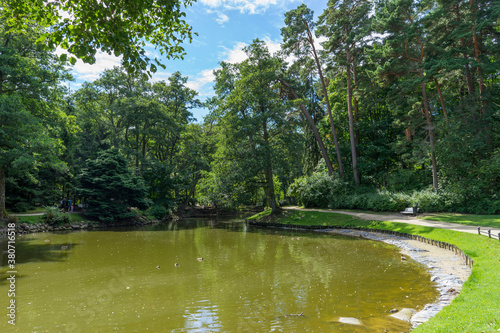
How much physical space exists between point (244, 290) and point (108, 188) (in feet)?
73.6

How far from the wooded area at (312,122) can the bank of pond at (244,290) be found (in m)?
9.18

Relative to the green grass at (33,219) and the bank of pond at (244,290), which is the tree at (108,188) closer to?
the green grass at (33,219)

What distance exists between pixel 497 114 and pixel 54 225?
108 ft

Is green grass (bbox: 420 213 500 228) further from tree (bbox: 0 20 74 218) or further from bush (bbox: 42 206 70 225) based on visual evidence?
bush (bbox: 42 206 70 225)

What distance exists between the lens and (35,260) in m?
11.3

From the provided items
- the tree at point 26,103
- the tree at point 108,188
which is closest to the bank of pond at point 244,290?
the tree at point 26,103

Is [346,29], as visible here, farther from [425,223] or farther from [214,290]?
[214,290]

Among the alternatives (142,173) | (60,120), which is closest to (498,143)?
(60,120)

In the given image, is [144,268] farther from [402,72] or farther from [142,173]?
[142,173]

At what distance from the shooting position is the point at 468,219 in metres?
15.7

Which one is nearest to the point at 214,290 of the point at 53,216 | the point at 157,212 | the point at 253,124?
the point at 253,124

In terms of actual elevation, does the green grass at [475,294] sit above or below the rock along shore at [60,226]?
above

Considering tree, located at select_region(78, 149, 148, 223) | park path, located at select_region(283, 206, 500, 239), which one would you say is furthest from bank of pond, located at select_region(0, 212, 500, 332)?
tree, located at select_region(78, 149, 148, 223)

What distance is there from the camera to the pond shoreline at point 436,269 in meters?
5.80
